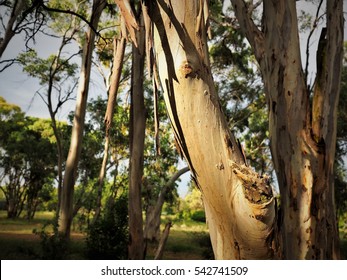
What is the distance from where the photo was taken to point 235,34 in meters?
10.1

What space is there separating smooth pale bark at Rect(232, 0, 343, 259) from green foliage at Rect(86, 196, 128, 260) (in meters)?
5.50

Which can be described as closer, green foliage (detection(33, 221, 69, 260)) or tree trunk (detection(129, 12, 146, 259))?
tree trunk (detection(129, 12, 146, 259))

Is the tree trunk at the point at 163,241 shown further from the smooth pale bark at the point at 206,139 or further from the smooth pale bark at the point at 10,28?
the smooth pale bark at the point at 10,28

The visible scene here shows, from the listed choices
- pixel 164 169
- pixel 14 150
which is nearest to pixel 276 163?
pixel 164 169

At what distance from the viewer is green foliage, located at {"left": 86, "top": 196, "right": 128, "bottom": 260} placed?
753 cm

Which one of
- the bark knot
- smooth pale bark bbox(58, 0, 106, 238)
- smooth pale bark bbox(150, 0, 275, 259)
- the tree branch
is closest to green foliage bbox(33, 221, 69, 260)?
smooth pale bark bbox(58, 0, 106, 238)

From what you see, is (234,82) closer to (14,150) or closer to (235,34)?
(235,34)

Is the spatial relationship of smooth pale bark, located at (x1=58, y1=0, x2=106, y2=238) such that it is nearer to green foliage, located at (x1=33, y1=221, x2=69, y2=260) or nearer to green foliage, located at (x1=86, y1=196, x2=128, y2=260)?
green foliage, located at (x1=33, y1=221, x2=69, y2=260)

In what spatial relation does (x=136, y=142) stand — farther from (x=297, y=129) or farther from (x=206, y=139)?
(x=206, y=139)

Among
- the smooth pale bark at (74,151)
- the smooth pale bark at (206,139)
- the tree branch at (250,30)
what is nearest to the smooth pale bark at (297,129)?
the tree branch at (250,30)

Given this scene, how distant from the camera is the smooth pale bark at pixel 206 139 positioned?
1.00m

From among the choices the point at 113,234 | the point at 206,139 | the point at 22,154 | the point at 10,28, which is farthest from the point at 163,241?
the point at 22,154

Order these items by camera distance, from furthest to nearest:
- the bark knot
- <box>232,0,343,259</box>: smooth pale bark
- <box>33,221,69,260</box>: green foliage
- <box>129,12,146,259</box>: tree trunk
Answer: <box>33,221,69,260</box>: green foliage → <box>129,12,146,259</box>: tree trunk → <box>232,0,343,259</box>: smooth pale bark → the bark knot

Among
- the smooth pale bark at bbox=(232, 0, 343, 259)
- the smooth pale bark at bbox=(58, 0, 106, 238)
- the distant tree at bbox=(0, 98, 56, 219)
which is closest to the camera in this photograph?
the smooth pale bark at bbox=(232, 0, 343, 259)
